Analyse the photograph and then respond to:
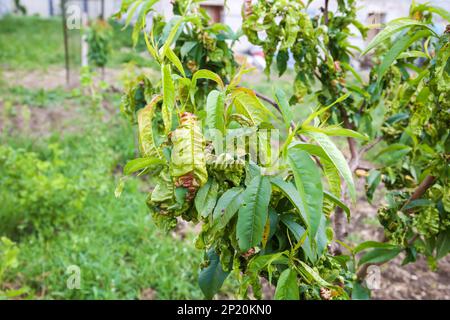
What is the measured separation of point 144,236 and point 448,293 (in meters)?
1.33

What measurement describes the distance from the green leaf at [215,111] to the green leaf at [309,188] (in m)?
0.12

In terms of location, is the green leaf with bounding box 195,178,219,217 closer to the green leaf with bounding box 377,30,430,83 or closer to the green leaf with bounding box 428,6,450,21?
the green leaf with bounding box 377,30,430,83

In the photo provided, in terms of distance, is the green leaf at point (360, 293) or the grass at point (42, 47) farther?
the grass at point (42, 47)

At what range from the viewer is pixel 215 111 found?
666 millimetres

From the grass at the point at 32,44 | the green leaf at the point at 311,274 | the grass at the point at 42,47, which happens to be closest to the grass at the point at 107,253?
the green leaf at the point at 311,274

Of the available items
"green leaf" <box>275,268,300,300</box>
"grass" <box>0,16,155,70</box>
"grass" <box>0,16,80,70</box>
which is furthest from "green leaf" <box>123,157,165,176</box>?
"grass" <box>0,16,80,70</box>

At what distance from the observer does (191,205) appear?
71cm

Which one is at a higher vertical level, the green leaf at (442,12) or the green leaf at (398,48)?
the green leaf at (442,12)

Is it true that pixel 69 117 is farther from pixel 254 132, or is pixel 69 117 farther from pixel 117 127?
pixel 254 132

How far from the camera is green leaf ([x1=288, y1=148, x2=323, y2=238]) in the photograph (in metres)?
0.58

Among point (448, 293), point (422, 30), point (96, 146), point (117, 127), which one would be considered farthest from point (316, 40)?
point (117, 127)

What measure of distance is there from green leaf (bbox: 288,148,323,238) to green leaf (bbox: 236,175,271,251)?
2.4 inches

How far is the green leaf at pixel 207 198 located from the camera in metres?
0.67

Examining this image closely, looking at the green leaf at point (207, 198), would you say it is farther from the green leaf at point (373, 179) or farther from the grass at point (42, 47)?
the grass at point (42, 47)
